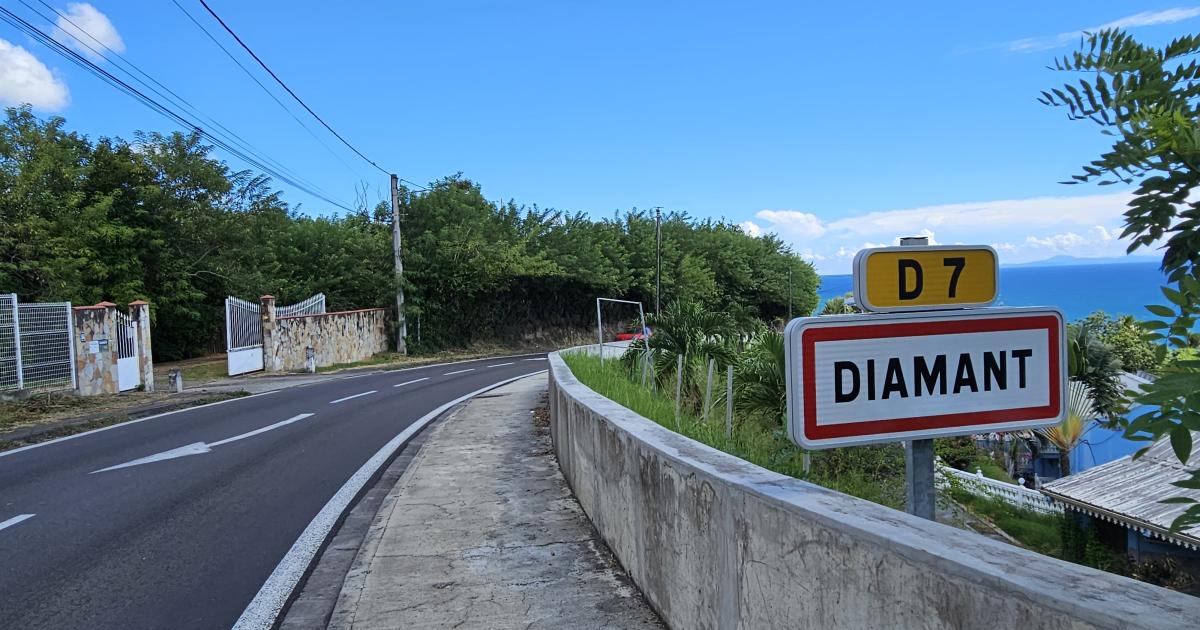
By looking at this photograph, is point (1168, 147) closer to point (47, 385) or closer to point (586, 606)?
point (586, 606)

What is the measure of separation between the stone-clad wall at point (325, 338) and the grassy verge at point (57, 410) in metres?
8.35

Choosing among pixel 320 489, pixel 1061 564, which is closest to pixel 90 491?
pixel 320 489

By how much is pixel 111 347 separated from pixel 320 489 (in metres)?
13.4

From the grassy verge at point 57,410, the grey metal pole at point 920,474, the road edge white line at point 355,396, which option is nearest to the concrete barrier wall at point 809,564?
the grey metal pole at point 920,474

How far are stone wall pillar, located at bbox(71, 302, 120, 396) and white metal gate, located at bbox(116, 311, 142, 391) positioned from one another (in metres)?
0.23

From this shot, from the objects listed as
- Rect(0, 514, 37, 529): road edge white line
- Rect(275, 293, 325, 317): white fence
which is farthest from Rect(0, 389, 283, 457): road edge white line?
Rect(275, 293, 325, 317): white fence

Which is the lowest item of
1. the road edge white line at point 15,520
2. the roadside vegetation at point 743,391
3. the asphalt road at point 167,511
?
the asphalt road at point 167,511

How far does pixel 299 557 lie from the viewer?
19.3ft

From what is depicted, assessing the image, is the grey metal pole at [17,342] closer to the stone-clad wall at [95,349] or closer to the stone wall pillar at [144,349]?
the stone-clad wall at [95,349]

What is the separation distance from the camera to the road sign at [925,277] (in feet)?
8.06

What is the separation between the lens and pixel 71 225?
23828 millimetres

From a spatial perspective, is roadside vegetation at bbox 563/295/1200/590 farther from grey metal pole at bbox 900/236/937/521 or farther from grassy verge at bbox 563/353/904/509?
grey metal pole at bbox 900/236/937/521

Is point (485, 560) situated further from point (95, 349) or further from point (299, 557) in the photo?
point (95, 349)

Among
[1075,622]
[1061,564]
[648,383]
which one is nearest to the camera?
[1075,622]
